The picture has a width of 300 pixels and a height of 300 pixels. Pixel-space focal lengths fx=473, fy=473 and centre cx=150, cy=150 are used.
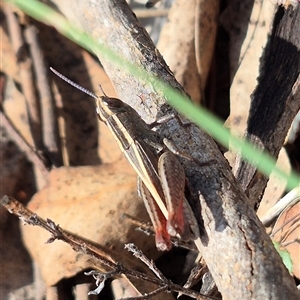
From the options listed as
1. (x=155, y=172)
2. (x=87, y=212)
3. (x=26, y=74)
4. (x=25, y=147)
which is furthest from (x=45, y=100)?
(x=155, y=172)

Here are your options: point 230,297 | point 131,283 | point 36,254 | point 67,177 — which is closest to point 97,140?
point 67,177

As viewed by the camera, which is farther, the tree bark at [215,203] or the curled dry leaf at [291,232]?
the curled dry leaf at [291,232]

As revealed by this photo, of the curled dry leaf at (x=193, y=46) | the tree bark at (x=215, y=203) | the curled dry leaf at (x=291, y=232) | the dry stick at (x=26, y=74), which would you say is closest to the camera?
the tree bark at (x=215, y=203)

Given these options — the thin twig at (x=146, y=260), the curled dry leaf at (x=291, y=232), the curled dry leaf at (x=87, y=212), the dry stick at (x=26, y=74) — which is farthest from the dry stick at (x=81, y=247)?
the dry stick at (x=26, y=74)

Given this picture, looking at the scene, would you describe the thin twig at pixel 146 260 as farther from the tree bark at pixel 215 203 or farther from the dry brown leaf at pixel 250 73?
the dry brown leaf at pixel 250 73

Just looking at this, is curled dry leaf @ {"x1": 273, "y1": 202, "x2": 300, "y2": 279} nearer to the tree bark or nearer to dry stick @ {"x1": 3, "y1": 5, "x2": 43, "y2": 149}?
the tree bark

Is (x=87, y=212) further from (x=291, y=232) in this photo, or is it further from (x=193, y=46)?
(x=193, y=46)
